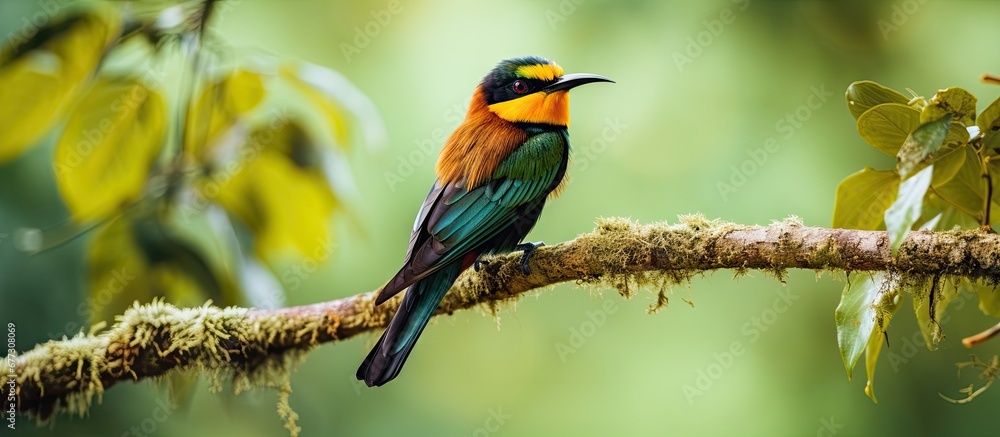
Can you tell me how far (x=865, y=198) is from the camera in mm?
1657

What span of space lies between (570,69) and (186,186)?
2.49m

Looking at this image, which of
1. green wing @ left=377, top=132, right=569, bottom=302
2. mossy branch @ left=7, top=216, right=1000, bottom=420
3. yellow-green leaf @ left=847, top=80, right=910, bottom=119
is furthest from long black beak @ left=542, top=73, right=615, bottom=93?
yellow-green leaf @ left=847, top=80, right=910, bottom=119

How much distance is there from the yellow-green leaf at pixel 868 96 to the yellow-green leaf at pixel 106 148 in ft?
5.43

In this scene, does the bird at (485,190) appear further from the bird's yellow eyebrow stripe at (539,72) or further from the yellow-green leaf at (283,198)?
the yellow-green leaf at (283,198)

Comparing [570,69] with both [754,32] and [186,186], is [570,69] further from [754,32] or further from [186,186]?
[186,186]

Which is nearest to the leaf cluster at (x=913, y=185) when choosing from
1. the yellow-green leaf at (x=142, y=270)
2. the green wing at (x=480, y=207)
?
the green wing at (x=480, y=207)

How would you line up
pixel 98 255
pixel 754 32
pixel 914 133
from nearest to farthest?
pixel 914 133, pixel 98 255, pixel 754 32

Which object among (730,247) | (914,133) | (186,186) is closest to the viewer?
(914,133)

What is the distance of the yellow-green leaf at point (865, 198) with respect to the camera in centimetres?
162

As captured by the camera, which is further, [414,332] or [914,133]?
[414,332]

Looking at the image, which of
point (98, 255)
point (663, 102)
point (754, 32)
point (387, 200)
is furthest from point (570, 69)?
point (98, 255)

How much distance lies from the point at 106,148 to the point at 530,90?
4.42 ft

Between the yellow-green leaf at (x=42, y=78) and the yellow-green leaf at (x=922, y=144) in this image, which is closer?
the yellow-green leaf at (x=922, y=144)

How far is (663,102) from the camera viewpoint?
13.7 ft
